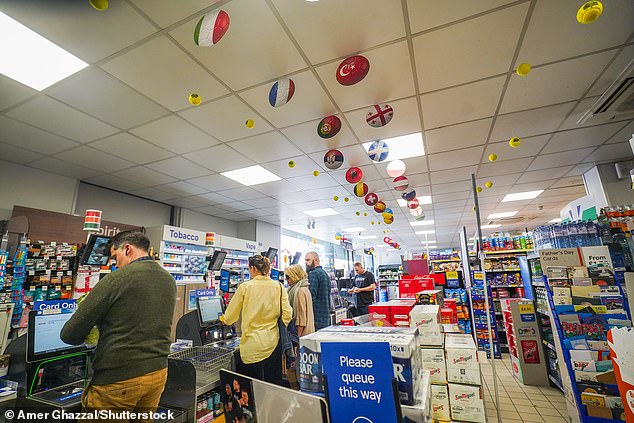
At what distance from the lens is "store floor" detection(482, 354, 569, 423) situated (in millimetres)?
3209

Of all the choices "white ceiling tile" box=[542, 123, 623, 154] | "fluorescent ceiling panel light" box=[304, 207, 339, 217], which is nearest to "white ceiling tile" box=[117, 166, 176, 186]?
"fluorescent ceiling panel light" box=[304, 207, 339, 217]

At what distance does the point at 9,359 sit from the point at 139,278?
3.21 ft

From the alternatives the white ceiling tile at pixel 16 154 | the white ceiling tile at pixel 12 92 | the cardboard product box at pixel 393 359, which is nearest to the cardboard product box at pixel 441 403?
the cardboard product box at pixel 393 359

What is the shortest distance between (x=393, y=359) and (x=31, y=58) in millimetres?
3558

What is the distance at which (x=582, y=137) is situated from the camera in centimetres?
409

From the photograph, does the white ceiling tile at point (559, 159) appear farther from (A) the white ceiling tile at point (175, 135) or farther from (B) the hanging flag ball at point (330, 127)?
(A) the white ceiling tile at point (175, 135)

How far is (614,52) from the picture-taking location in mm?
2537

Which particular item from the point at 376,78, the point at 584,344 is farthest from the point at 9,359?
the point at 584,344

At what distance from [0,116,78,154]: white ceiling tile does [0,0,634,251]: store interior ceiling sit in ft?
0.07

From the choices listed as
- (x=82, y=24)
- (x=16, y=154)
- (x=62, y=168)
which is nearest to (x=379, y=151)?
(x=82, y=24)

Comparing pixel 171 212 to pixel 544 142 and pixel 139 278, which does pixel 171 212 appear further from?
pixel 544 142

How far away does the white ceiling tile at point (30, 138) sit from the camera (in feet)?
11.2

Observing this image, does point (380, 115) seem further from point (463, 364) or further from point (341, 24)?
point (463, 364)

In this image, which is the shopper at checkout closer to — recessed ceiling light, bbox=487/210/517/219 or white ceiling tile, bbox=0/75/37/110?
white ceiling tile, bbox=0/75/37/110
